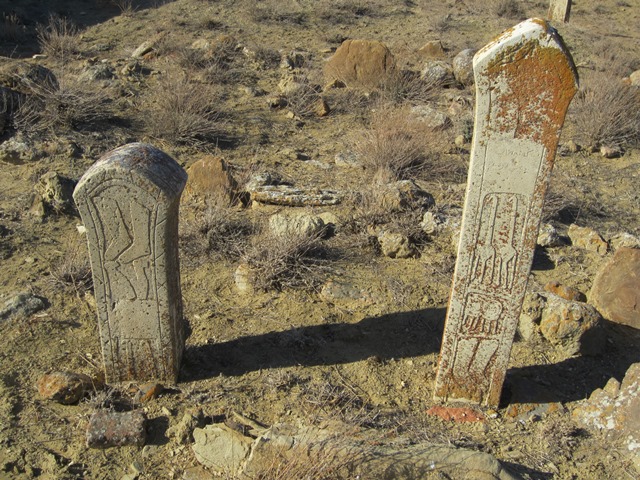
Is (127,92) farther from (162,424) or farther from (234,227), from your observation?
(162,424)

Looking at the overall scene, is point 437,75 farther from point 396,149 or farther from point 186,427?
point 186,427

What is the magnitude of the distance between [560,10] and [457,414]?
38.0 ft

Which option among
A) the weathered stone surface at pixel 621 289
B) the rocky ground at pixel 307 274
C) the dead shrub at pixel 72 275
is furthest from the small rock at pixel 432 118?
the dead shrub at pixel 72 275

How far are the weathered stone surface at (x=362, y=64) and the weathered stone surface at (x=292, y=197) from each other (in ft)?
11.8

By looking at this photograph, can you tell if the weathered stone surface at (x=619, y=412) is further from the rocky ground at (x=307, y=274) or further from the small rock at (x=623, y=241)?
the small rock at (x=623, y=241)

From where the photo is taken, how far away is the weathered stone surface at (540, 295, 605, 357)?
4391mm

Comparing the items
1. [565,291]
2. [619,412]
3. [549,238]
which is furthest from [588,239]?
[619,412]

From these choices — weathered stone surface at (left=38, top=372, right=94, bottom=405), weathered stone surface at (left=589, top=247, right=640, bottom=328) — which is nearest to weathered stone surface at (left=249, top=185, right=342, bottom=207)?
weathered stone surface at (left=589, top=247, right=640, bottom=328)

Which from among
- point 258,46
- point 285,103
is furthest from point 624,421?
point 258,46

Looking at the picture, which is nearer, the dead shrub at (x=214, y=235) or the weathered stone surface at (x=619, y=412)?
the weathered stone surface at (x=619, y=412)

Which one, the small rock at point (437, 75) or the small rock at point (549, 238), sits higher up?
the small rock at point (437, 75)

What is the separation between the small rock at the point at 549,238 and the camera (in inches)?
222

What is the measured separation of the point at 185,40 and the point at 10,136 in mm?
4328

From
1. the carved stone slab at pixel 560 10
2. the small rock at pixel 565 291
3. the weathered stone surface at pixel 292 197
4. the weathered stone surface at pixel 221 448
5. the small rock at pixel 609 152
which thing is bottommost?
the weathered stone surface at pixel 221 448
